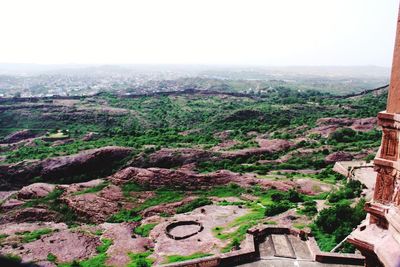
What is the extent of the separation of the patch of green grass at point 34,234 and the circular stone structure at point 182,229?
401 inches

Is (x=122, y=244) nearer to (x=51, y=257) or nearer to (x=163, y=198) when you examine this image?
(x=51, y=257)

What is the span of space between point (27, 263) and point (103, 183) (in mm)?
14744

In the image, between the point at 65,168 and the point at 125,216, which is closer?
the point at 125,216

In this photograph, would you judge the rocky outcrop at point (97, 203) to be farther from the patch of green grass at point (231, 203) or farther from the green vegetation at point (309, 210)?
the green vegetation at point (309, 210)

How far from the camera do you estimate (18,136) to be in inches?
2813

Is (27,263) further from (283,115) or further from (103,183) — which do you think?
(283,115)

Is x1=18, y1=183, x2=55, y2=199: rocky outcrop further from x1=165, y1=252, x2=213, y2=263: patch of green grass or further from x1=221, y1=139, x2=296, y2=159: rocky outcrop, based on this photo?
x1=165, y1=252, x2=213, y2=263: patch of green grass

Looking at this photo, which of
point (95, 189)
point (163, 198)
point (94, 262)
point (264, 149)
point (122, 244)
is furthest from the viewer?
point (264, 149)

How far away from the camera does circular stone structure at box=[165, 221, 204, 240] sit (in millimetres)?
24203

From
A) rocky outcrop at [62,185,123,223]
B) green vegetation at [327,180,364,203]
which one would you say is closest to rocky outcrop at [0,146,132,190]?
rocky outcrop at [62,185,123,223]

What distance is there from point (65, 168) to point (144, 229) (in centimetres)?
2311

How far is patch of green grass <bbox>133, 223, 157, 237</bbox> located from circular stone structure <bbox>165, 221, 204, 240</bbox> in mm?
1594

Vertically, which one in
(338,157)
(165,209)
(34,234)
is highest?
(338,157)

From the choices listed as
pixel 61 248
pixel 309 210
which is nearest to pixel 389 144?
pixel 309 210
